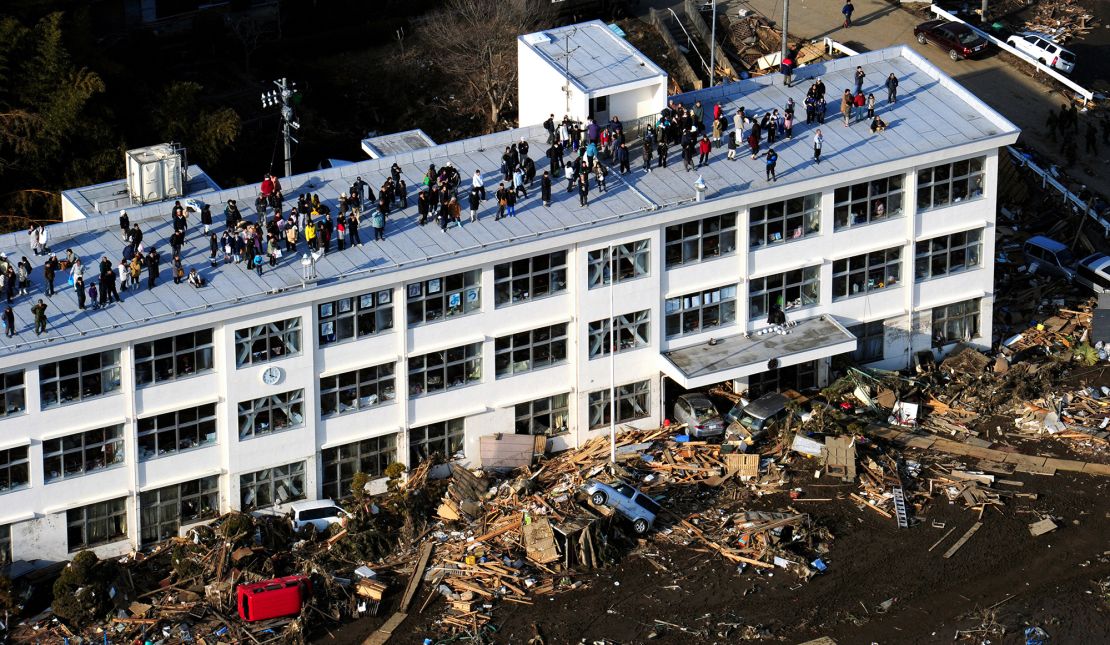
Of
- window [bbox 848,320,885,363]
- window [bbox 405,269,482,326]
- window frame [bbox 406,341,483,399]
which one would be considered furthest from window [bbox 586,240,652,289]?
window [bbox 848,320,885,363]

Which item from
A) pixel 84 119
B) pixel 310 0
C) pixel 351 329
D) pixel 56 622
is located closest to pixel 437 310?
pixel 351 329

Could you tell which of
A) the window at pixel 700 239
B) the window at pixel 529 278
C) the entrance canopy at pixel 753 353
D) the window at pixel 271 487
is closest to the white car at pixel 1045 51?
the entrance canopy at pixel 753 353

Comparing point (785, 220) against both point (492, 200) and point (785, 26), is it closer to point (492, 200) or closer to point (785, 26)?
point (492, 200)

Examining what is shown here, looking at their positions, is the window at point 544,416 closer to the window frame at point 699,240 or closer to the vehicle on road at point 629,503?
the vehicle on road at point 629,503

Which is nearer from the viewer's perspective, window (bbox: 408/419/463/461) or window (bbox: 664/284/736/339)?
window (bbox: 408/419/463/461)

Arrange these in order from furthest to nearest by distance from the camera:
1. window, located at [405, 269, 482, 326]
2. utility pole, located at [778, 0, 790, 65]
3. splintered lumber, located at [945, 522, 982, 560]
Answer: utility pole, located at [778, 0, 790, 65] → window, located at [405, 269, 482, 326] → splintered lumber, located at [945, 522, 982, 560]

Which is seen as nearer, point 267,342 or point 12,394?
point 12,394

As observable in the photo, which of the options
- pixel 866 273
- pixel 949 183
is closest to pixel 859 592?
pixel 866 273

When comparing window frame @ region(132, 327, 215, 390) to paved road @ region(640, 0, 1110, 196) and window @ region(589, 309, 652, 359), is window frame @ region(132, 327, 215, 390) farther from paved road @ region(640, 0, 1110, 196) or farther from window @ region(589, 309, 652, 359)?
paved road @ region(640, 0, 1110, 196)
